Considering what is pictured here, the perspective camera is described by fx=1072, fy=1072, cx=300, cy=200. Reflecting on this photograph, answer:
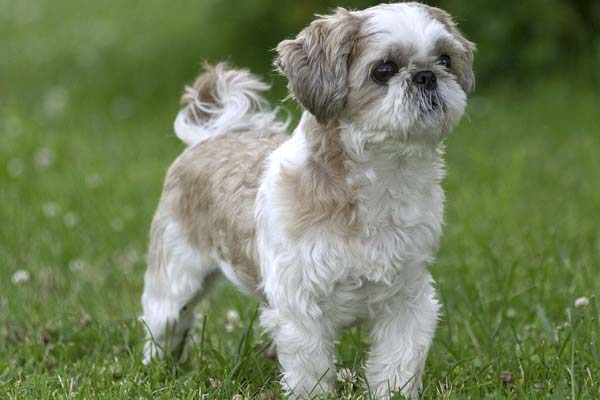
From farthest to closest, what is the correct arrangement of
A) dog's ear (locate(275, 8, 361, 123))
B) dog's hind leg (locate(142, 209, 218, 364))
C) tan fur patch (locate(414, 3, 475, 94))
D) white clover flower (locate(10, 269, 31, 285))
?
1. white clover flower (locate(10, 269, 31, 285))
2. dog's hind leg (locate(142, 209, 218, 364))
3. tan fur patch (locate(414, 3, 475, 94))
4. dog's ear (locate(275, 8, 361, 123))

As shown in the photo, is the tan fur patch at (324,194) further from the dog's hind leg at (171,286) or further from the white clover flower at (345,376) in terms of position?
the dog's hind leg at (171,286)

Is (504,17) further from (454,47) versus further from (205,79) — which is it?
(454,47)

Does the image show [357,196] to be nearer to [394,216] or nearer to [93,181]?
[394,216]

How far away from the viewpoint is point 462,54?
3916 millimetres

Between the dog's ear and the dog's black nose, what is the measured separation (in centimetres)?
26

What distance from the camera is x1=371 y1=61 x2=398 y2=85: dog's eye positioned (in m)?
3.71

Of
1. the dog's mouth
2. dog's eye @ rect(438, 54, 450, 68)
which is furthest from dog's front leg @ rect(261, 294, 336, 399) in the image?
dog's eye @ rect(438, 54, 450, 68)

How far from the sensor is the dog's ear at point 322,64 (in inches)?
148

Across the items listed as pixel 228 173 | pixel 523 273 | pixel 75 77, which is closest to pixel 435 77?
pixel 228 173

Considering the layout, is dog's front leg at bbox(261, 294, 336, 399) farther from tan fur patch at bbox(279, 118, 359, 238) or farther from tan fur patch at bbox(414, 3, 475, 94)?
tan fur patch at bbox(414, 3, 475, 94)

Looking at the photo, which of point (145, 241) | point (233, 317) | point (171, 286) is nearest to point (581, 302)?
point (233, 317)

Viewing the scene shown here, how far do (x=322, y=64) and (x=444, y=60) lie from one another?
44 cm

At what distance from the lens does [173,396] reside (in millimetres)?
4133

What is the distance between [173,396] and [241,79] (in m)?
1.64
